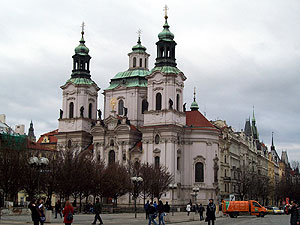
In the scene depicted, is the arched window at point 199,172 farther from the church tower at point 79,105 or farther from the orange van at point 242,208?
the orange van at point 242,208

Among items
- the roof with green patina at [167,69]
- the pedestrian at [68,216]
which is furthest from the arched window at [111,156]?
the pedestrian at [68,216]

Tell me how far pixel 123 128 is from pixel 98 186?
19.1m

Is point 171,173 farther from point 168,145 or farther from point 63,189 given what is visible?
point 63,189

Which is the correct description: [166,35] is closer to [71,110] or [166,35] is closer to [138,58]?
[138,58]

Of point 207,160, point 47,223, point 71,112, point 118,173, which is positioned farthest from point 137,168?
point 47,223

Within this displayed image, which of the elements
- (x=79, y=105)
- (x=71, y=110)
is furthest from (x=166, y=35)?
(x=71, y=110)

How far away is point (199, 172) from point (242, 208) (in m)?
24.1

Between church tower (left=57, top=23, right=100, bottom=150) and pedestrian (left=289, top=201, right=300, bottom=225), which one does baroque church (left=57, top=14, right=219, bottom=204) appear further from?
pedestrian (left=289, top=201, right=300, bottom=225)

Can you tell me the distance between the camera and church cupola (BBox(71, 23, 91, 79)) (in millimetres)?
88562

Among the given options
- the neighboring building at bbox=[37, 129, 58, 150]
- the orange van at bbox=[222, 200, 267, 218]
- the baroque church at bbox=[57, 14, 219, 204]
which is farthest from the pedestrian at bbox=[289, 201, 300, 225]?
the neighboring building at bbox=[37, 129, 58, 150]

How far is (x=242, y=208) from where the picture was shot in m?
54.7

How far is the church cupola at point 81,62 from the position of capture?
88562 millimetres

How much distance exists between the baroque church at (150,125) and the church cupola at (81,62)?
1.5 inches

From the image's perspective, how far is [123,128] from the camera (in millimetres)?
80500
